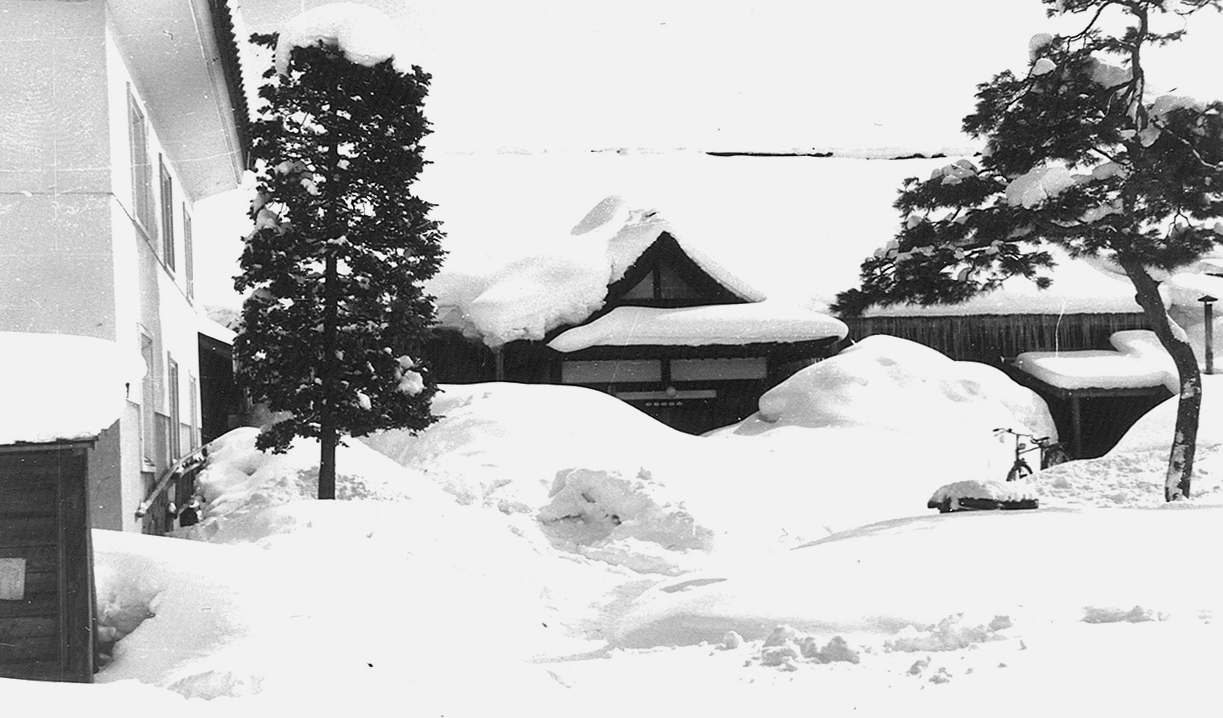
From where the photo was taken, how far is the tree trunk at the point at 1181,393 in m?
12.0

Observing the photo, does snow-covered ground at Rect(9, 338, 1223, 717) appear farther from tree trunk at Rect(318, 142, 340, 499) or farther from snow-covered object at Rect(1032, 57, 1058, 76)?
snow-covered object at Rect(1032, 57, 1058, 76)

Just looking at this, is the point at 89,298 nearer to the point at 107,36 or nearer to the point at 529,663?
the point at 107,36

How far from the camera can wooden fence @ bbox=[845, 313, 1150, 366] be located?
84.9 ft

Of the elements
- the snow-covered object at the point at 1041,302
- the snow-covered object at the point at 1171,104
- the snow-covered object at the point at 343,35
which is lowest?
the snow-covered object at the point at 1041,302

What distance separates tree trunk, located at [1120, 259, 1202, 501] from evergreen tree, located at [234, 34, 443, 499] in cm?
762

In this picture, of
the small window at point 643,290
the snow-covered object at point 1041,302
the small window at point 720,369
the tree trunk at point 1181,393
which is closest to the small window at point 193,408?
the small window at point 643,290

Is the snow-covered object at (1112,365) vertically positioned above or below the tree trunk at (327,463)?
above

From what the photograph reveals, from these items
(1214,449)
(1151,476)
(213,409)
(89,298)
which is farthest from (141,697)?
(213,409)

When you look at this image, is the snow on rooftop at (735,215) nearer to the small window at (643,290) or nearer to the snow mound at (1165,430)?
the small window at (643,290)

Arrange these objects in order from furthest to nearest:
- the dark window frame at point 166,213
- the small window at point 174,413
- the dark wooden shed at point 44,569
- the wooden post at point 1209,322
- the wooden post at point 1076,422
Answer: the wooden post at point 1209,322
the wooden post at point 1076,422
the small window at point 174,413
the dark window frame at point 166,213
the dark wooden shed at point 44,569

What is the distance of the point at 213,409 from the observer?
20.8 metres

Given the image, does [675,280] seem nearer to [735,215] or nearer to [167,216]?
[735,215]

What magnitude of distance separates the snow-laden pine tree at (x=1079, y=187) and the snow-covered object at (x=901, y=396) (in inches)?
307

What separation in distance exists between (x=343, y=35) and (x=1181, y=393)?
9649mm
